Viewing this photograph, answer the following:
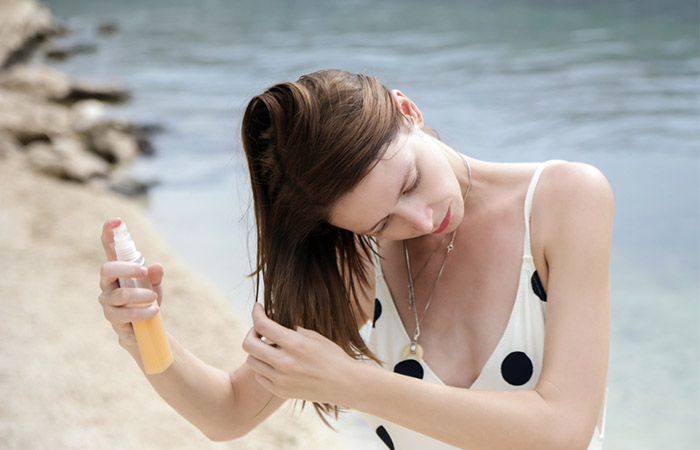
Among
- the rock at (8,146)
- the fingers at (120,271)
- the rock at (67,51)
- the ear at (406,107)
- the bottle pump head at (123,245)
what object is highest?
the ear at (406,107)

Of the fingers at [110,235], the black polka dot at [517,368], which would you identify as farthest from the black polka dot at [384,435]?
the fingers at [110,235]

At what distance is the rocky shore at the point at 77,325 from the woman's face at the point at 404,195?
153 cm

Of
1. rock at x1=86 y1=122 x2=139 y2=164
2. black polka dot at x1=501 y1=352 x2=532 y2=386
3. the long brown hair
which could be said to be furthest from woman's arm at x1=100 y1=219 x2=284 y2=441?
rock at x1=86 y1=122 x2=139 y2=164

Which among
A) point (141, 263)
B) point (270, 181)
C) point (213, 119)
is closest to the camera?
point (141, 263)

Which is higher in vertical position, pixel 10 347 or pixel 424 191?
pixel 424 191

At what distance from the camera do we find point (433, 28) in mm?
13289

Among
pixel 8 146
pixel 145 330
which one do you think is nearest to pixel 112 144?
pixel 8 146

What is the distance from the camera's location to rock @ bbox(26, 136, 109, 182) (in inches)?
241

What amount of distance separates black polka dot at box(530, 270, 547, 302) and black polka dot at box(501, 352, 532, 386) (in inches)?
5.1

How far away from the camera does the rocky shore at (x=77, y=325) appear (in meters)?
2.74

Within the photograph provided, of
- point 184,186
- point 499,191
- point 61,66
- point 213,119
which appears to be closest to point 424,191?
point 499,191

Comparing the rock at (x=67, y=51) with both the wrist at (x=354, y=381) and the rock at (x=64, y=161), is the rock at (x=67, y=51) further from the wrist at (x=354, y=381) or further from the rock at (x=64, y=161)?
the wrist at (x=354, y=381)

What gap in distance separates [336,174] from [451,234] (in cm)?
43

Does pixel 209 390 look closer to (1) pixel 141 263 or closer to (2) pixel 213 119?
(1) pixel 141 263
